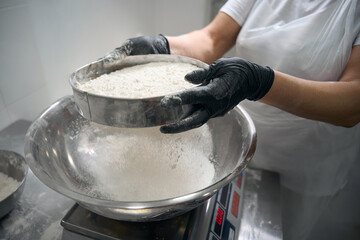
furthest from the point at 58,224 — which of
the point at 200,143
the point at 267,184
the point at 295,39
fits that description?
the point at 295,39

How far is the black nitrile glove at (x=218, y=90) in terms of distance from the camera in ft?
1.71

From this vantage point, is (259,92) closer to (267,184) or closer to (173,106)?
(173,106)

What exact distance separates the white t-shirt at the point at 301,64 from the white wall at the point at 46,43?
0.68 metres

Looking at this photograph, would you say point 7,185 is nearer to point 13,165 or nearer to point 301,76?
point 13,165

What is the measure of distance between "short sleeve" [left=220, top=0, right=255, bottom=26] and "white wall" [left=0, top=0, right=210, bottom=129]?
0.67 meters

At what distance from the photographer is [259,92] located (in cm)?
69

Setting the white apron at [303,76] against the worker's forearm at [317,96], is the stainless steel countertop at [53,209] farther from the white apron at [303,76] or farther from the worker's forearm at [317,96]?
the worker's forearm at [317,96]

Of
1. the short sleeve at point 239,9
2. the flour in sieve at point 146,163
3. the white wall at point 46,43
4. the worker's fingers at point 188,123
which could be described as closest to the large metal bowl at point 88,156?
the flour in sieve at point 146,163

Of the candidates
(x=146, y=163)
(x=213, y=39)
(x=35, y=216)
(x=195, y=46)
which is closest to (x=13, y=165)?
(x=35, y=216)

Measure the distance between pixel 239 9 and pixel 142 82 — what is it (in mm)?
695

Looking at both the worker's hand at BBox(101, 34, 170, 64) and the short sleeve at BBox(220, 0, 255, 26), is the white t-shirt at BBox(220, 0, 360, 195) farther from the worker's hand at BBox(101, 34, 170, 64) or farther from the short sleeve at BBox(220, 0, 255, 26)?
the worker's hand at BBox(101, 34, 170, 64)

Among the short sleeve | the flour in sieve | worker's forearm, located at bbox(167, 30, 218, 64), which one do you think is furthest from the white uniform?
the flour in sieve

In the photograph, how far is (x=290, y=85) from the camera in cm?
73

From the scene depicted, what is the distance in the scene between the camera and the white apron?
0.83 meters
